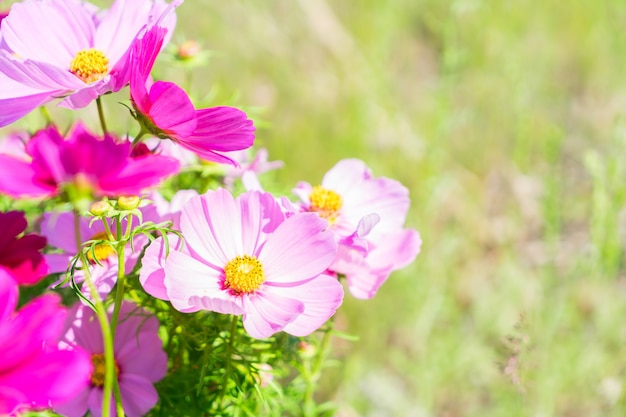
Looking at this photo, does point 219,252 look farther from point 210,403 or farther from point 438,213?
point 438,213

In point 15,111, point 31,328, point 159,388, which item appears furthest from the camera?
point 159,388

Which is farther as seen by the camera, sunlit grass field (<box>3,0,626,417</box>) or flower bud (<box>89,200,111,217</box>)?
sunlit grass field (<box>3,0,626,417</box>)

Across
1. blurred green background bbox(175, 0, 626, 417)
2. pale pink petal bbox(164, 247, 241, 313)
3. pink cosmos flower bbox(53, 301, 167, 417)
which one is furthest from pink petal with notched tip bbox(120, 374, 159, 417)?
blurred green background bbox(175, 0, 626, 417)

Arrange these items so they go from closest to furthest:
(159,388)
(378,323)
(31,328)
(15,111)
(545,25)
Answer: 1. (31,328)
2. (15,111)
3. (159,388)
4. (378,323)
5. (545,25)

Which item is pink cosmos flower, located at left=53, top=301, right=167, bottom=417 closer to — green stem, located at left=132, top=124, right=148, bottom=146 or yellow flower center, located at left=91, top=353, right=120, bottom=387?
yellow flower center, located at left=91, top=353, right=120, bottom=387

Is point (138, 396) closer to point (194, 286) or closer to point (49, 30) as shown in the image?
point (194, 286)

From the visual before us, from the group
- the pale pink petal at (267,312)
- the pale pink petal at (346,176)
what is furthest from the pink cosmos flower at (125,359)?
the pale pink petal at (346,176)

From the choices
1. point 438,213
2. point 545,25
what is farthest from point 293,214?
point 545,25
